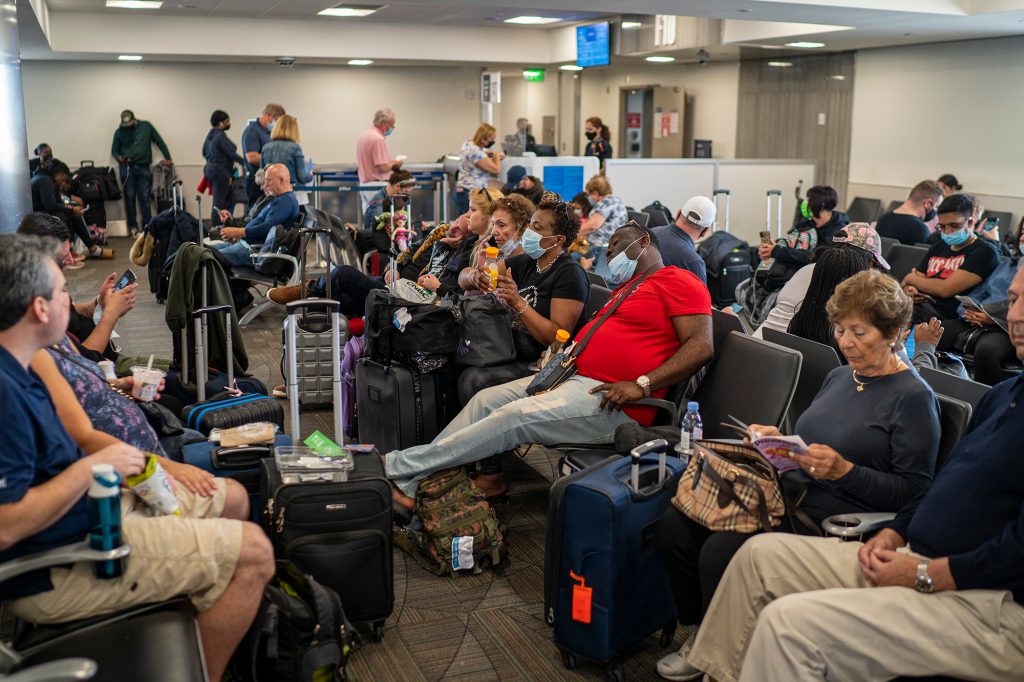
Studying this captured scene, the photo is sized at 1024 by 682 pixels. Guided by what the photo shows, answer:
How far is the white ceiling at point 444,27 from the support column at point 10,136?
346cm

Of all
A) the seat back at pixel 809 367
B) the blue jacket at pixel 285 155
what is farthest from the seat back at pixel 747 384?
the blue jacket at pixel 285 155

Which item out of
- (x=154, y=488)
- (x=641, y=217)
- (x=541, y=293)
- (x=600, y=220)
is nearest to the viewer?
(x=154, y=488)

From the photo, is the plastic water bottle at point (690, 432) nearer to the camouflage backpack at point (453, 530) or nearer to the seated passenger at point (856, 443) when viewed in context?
the seated passenger at point (856, 443)

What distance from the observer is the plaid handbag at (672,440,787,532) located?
99.7 inches

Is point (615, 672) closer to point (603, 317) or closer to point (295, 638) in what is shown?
point (295, 638)

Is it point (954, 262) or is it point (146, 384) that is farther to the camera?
point (954, 262)

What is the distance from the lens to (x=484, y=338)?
13.5 ft

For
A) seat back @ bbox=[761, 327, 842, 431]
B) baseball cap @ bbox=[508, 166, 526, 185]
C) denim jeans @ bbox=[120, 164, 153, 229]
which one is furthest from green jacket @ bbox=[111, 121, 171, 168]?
seat back @ bbox=[761, 327, 842, 431]

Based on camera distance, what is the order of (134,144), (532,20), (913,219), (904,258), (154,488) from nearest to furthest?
1. (154,488)
2. (904,258)
3. (913,219)
4. (532,20)
5. (134,144)

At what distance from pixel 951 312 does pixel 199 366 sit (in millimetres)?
4085

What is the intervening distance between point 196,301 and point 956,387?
355 cm

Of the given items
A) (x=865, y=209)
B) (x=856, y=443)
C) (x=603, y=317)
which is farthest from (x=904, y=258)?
(x=865, y=209)

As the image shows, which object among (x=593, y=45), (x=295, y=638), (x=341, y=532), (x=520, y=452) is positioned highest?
(x=593, y=45)

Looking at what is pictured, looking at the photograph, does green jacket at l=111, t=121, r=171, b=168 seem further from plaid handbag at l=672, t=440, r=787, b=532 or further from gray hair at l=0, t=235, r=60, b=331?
plaid handbag at l=672, t=440, r=787, b=532
